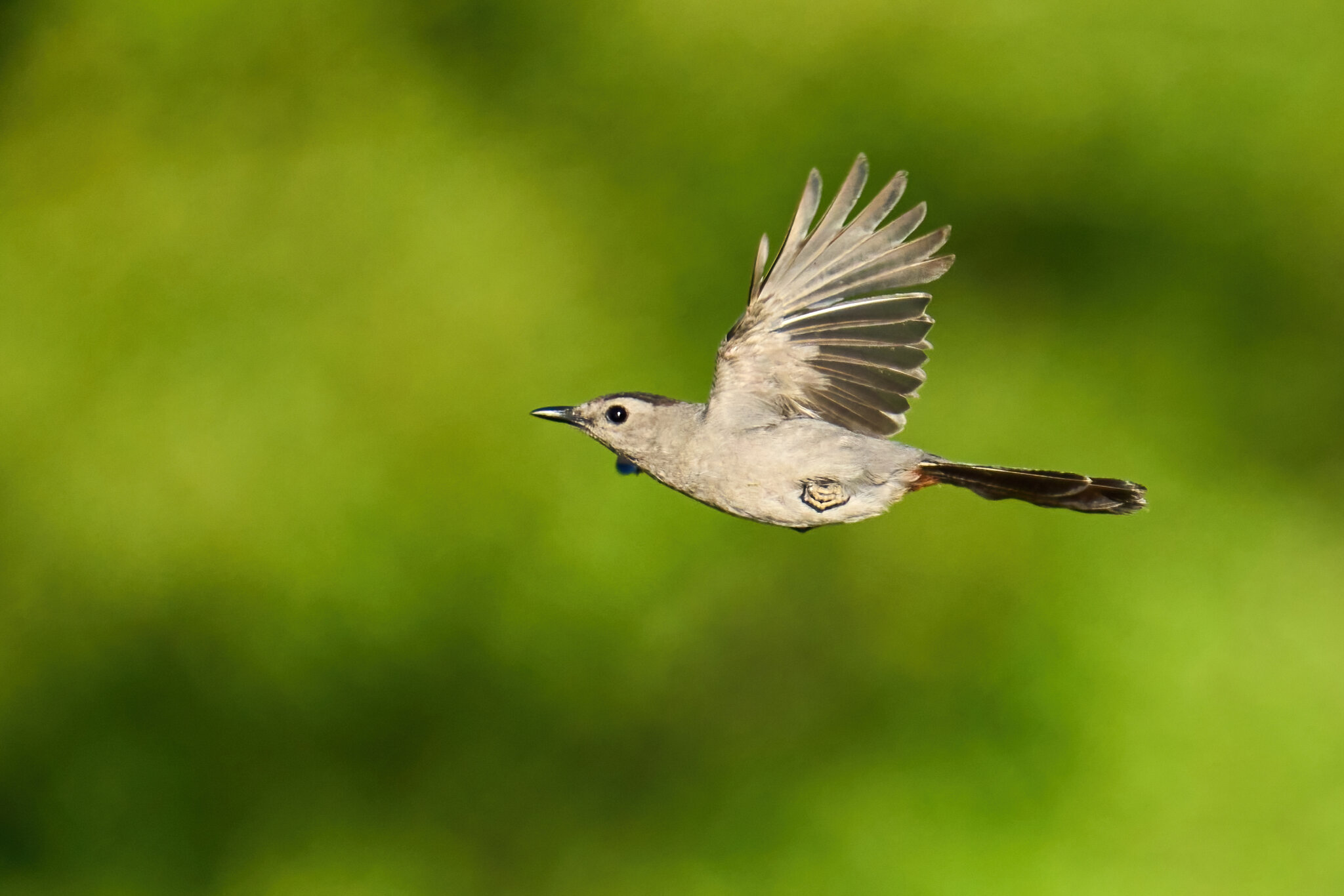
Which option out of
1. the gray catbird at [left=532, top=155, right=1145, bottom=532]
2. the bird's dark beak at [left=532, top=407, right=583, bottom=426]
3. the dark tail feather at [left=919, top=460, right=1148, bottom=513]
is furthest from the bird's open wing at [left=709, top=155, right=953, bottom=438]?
the dark tail feather at [left=919, top=460, right=1148, bottom=513]

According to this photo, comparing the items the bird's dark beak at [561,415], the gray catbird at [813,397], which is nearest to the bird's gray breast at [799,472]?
the gray catbird at [813,397]

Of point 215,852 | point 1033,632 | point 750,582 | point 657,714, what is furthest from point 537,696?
point 1033,632

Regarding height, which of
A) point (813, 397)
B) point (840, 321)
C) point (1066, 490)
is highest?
point (840, 321)

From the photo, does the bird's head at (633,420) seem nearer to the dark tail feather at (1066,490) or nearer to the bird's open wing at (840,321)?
the bird's open wing at (840,321)

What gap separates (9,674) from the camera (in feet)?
14.8

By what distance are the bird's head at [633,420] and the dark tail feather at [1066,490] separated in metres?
0.45

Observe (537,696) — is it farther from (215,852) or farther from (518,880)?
(215,852)

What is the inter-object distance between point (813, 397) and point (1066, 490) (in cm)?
57

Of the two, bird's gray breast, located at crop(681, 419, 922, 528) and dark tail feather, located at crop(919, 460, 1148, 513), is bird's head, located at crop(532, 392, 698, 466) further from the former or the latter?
dark tail feather, located at crop(919, 460, 1148, 513)

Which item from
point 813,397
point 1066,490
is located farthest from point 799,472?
point 1066,490

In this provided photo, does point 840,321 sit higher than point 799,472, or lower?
higher

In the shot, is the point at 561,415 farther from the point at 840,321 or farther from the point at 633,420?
the point at 840,321

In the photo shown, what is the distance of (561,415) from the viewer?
5.89ft

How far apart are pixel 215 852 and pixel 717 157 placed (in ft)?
→ 10.8
